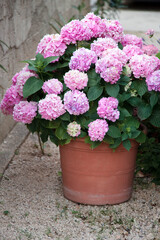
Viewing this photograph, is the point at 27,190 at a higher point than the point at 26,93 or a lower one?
lower

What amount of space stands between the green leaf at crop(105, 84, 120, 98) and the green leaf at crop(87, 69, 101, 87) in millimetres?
65

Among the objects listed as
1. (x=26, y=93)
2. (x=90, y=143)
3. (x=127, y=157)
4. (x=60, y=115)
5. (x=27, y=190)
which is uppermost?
(x=26, y=93)

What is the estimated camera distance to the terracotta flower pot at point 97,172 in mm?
2221

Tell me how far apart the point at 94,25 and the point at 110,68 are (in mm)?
340

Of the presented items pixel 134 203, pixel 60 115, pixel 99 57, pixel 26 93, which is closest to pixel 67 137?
pixel 60 115

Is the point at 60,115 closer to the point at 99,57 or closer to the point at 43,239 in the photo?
the point at 99,57

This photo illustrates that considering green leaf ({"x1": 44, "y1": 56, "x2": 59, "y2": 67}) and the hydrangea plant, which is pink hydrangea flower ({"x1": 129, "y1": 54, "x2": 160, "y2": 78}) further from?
green leaf ({"x1": 44, "y1": 56, "x2": 59, "y2": 67})

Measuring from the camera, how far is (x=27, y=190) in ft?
8.26

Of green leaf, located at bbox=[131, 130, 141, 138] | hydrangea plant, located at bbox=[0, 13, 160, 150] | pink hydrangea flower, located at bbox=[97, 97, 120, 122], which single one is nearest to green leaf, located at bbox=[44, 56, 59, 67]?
hydrangea plant, located at bbox=[0, 13, 160, 150]

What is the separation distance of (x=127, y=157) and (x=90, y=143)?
0.26m

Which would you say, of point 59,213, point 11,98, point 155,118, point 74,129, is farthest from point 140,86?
point 59,213

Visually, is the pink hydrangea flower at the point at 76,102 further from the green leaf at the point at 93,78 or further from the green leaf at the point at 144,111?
the green leaf at the point at 144,111

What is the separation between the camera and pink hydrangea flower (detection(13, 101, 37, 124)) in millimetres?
2152

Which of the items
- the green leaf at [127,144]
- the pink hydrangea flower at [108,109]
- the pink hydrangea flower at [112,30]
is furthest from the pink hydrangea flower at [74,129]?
the pink hydrangea flower at [112,30]
